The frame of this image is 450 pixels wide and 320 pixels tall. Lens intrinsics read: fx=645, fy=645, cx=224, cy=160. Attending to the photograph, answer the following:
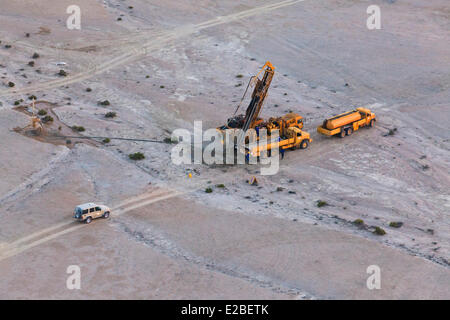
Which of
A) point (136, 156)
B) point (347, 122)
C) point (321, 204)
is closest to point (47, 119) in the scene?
point (136, 156)

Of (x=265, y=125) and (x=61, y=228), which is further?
(x=265, y=125)

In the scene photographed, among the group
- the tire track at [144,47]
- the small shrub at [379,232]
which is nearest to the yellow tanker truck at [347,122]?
the small shrub at [379,232]

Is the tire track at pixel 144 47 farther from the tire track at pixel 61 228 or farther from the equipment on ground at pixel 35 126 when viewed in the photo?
the tire track at pixel 61 228

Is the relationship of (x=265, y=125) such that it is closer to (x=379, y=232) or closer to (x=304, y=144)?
(x=304, y=144)

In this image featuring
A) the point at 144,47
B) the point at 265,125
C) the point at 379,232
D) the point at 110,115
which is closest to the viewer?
the point at 379,232

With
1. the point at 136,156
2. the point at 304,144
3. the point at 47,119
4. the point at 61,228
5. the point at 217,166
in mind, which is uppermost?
the point at 47,119

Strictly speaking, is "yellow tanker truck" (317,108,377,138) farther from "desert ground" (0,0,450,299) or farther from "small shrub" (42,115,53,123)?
"small shrub" (42,115,53,123)

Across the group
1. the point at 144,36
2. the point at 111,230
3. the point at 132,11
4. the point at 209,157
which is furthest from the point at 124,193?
the point at 132,11
